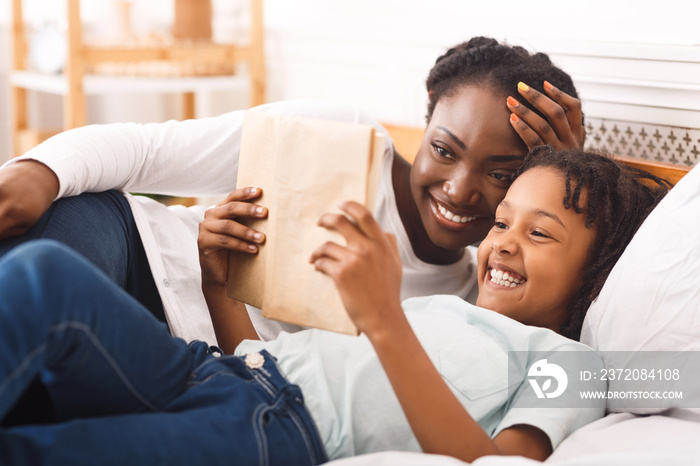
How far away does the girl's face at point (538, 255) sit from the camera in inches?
42.8

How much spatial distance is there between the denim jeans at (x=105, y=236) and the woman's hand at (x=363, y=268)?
1.41ft

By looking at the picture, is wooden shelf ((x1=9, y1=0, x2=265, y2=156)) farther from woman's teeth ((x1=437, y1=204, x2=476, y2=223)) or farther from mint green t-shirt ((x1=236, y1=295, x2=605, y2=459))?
mint green t-shirt ((x1=236, y1=295, x2=605, y2=459))

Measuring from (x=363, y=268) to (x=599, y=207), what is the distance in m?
0.53

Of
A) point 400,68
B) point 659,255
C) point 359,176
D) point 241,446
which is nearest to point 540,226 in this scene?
point 659,255

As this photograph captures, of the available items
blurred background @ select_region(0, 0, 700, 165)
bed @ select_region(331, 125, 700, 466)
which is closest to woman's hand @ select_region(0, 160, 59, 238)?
bed @ select_region(331, 125, 700, 466)

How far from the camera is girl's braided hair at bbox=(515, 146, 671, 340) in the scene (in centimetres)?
111

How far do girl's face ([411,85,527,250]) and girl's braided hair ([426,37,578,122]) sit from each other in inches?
1.0

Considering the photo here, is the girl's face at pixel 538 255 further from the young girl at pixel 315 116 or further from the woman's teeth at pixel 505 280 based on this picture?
the young girl at pixel 315 116

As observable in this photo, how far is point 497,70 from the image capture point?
4.22ft

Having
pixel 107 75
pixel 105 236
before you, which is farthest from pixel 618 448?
pixel 107 75

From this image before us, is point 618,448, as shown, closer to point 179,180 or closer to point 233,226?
point 233,226

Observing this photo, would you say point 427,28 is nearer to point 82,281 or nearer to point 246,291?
point 246,291

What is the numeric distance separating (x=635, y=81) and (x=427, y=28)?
71 cm

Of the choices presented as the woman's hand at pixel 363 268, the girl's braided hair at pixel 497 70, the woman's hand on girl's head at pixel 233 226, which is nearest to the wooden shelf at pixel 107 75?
the girl's braided hair at pixel 497 70
